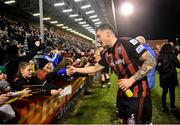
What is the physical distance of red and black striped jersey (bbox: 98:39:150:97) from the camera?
4.41 meters

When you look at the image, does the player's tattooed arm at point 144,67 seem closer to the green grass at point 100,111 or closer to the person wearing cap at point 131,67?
the person wearing cap at point 131,67

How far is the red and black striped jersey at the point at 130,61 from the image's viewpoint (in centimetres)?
441

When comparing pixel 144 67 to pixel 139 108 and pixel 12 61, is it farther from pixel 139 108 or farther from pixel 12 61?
pixel 12 61

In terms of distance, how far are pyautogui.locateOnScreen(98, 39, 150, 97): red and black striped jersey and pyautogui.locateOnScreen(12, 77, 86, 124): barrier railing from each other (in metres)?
1.52

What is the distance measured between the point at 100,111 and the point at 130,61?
535 cm

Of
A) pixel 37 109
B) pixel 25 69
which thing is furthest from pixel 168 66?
pixel 37 109

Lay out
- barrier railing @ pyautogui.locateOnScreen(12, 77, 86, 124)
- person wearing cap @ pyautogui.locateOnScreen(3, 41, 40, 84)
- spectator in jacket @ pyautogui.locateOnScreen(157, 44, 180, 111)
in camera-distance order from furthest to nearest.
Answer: spectator in jacket @ pyautogui.locateOnScreen(157, 44, 180, 111) < person wearing cap @ pyautogui.locateOnScreen(3, 41, 40, 84) < barrier railing @ pyautogui.locateOnScreen(12, 77, 86, 124)

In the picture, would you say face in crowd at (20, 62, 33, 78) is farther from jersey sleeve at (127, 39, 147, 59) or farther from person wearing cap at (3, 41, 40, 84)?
jersey sleeve at (127, 39, 147, 59)

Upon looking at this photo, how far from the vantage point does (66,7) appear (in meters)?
33.8

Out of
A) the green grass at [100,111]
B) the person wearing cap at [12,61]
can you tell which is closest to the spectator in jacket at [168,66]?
the green grass at [100,111]

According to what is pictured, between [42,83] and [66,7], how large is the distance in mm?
27838

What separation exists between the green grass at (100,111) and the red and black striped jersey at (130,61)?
10.1ft

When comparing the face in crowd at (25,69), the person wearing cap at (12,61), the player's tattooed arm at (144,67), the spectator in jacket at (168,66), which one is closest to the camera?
the player's tattooed arm at (144,67)

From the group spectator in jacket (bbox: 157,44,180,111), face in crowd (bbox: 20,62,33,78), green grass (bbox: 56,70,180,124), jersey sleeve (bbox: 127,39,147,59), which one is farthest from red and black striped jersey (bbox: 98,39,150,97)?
spectator in jacket (bbox: 157,44,180,111)
